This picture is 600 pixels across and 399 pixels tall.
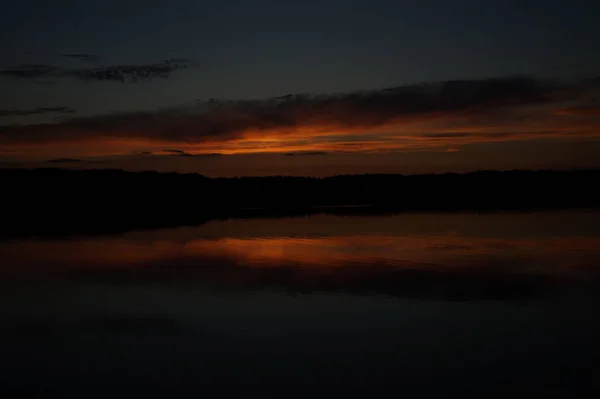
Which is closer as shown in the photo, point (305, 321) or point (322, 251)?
point (305, 321)

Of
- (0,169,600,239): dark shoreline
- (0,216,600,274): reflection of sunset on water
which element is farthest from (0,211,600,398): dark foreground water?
(0,169,600,239): dark shoreline

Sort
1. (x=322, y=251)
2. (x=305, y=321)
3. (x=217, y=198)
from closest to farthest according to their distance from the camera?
(x=305, y=321) → (x=322, y=251) → (x=217, y=198)

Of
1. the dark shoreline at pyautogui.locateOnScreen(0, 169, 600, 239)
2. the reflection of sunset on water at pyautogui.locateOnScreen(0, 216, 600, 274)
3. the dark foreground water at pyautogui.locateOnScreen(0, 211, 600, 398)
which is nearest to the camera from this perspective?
the dark foreground water at pyautogui.locateOnScreen(0, 211, 600, 398)

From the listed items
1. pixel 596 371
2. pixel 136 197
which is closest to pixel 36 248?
pixel 596 371

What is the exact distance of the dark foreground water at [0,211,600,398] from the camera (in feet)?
23.9

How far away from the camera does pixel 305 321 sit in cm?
982

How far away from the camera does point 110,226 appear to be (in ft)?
92.2

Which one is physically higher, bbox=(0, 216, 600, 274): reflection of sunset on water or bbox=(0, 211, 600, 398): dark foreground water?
bbox=(0, 216, 600, 274): reflection of sunset on water

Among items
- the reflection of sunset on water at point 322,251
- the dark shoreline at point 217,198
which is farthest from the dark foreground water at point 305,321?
the dark shoreline at point 217,198

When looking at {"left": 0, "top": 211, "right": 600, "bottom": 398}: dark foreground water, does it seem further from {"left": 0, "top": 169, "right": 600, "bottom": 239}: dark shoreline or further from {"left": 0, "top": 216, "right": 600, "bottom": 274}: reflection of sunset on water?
{"left": 0, "top": 169, "right": 600, "bottom": 239}: dark shoreline

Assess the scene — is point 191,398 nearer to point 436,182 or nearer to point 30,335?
point 30,335

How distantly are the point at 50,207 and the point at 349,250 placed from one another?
28944 mm

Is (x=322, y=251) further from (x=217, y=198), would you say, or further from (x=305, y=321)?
(x=217, y=198)

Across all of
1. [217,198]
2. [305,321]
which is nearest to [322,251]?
[305,321]
